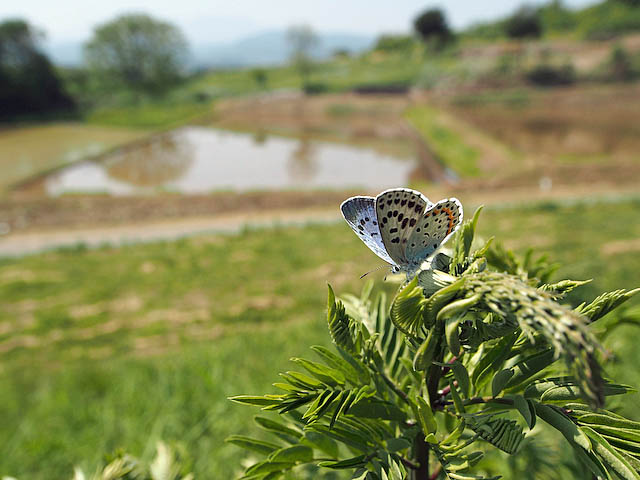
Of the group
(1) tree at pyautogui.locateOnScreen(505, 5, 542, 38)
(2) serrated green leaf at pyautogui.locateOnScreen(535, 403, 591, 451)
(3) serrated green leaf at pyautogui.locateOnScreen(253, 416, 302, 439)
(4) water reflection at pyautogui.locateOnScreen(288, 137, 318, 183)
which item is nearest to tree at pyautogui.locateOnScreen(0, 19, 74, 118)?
(4) water reflection at pyautogui.locateOnScreen(288, 137, 318, 183)

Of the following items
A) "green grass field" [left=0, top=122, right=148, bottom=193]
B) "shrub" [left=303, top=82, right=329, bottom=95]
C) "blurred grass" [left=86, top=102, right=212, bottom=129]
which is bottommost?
"green grass field" [left=0, top=122, right=148, bottom=193]

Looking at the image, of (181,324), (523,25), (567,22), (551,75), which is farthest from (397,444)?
(567,22)

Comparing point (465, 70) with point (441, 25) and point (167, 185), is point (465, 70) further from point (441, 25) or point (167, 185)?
point (167, 185)

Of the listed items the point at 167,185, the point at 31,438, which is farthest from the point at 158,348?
the point at 167,185

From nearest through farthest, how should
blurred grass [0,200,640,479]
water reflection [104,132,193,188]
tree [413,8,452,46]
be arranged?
1. blurred grass [0,200,640,479]
2. water reflection [104,132,193,188]
3. tree [413,8,452,46]

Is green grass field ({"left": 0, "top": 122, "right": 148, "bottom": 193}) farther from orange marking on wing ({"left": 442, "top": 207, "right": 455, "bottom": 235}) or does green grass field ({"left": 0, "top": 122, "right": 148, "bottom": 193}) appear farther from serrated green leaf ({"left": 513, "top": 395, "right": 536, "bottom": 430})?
serrated green leaf ({"left": 513, "top": 395, "right": 536, "bottom": 430})

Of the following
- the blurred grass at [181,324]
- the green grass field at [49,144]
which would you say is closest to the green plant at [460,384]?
the blurred grass at [181,324]
